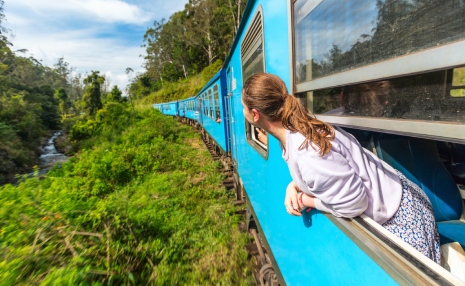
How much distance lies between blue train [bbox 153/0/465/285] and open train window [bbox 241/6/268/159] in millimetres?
88

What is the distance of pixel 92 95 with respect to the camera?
36062mm

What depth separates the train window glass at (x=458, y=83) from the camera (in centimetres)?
Answer: 61

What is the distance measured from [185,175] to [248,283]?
4.42 m

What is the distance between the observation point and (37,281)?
219cm

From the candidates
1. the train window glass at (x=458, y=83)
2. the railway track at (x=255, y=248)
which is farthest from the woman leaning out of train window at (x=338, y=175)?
the railway track at (x=255, y=248)

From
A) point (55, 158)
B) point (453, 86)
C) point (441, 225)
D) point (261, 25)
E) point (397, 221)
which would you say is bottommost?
point (55, 158)

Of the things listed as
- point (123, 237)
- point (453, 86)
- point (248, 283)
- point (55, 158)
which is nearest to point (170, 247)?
point (123, 237)

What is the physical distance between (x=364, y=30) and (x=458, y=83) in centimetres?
37

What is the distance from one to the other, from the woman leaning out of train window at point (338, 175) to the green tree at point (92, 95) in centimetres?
3926

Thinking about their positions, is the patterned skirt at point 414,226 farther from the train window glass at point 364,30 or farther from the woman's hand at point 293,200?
the train window glass at point 364,30

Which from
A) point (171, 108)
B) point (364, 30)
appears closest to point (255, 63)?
point (364, 30)

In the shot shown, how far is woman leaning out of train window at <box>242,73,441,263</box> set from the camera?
989 mm

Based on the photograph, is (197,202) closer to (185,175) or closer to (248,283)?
(185,175)

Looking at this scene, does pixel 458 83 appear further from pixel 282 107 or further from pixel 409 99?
pixel 282 107
